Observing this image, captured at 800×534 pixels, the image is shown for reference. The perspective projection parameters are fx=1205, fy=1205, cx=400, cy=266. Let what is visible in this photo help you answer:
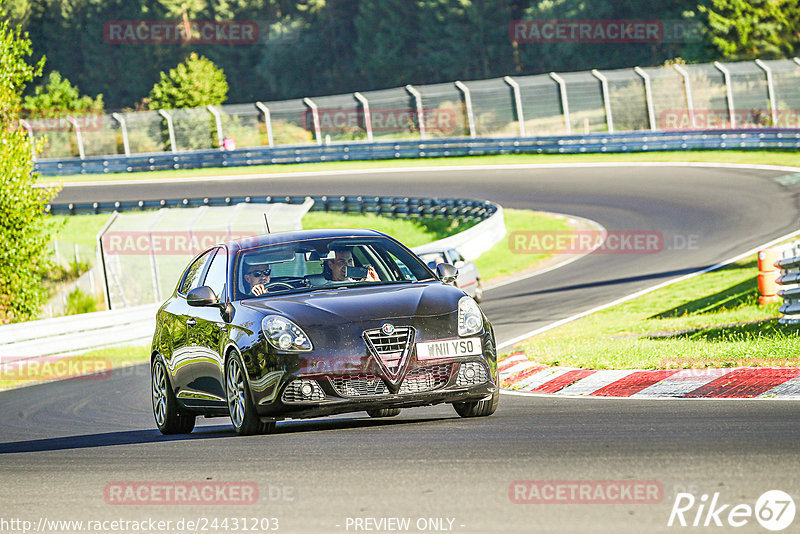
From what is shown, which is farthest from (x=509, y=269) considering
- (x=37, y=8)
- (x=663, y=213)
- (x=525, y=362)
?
(x=37, y=8)

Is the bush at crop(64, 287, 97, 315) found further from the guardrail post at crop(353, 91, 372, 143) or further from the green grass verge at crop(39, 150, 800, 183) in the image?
the guardrail post at crop(353, 91, 372, 143)

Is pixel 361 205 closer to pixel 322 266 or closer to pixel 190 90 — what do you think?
pixel 322 266

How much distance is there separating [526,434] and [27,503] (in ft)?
9.76

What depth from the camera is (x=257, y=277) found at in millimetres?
9133

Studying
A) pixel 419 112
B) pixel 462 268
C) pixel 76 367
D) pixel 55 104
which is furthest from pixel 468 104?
pixel 55 104

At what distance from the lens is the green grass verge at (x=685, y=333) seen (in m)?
10.8

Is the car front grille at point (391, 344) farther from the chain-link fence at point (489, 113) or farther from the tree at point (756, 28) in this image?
the tree at point (756, 28)

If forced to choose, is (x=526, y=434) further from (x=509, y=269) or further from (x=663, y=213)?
(x=663, y=213)

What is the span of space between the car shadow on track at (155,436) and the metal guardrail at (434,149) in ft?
106

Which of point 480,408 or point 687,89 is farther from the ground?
point 480,408

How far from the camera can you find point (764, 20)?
7381 centimetres

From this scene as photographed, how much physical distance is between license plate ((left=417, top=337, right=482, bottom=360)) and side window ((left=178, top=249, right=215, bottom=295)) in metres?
2.58

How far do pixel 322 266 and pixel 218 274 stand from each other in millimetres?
907

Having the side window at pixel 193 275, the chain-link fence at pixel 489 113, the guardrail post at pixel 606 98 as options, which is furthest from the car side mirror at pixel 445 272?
the guardrail post at pixel 606 98
